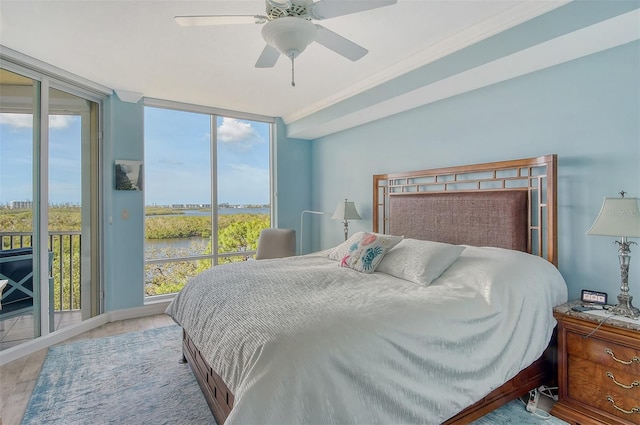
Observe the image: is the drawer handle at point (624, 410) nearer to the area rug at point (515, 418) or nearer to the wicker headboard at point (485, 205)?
the area rug at point (515, 418)

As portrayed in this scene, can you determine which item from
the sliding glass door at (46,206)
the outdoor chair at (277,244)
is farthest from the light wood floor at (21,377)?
the outdoor chair at (277,244)

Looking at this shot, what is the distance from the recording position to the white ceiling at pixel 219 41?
7.08 ft

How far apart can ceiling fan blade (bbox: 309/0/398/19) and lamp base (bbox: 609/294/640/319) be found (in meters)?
2.11

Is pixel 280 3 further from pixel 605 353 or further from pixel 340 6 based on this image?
pixel 605 353

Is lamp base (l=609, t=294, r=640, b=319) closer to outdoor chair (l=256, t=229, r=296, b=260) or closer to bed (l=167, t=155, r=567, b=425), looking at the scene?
bed (l=167, t=155, r=567, b=425)

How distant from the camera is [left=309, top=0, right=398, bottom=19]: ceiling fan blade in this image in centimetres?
164

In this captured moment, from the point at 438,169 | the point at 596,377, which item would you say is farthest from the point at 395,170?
the point at 596,377

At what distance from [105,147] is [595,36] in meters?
4.50

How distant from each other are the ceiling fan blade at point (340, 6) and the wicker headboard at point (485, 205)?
5.39 feet

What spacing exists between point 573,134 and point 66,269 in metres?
4.78

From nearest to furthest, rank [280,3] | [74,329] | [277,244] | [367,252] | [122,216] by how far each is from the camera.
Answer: [280,3] → [367,252] → [74,329] → [122,216] → [277,244]

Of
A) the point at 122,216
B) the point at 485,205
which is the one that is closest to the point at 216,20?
the point at 485,205

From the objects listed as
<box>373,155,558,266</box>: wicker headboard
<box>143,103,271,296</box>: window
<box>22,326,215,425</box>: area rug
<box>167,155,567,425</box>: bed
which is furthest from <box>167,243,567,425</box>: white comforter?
<box>143,103,271,296</box>: window

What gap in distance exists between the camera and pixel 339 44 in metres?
2.03
